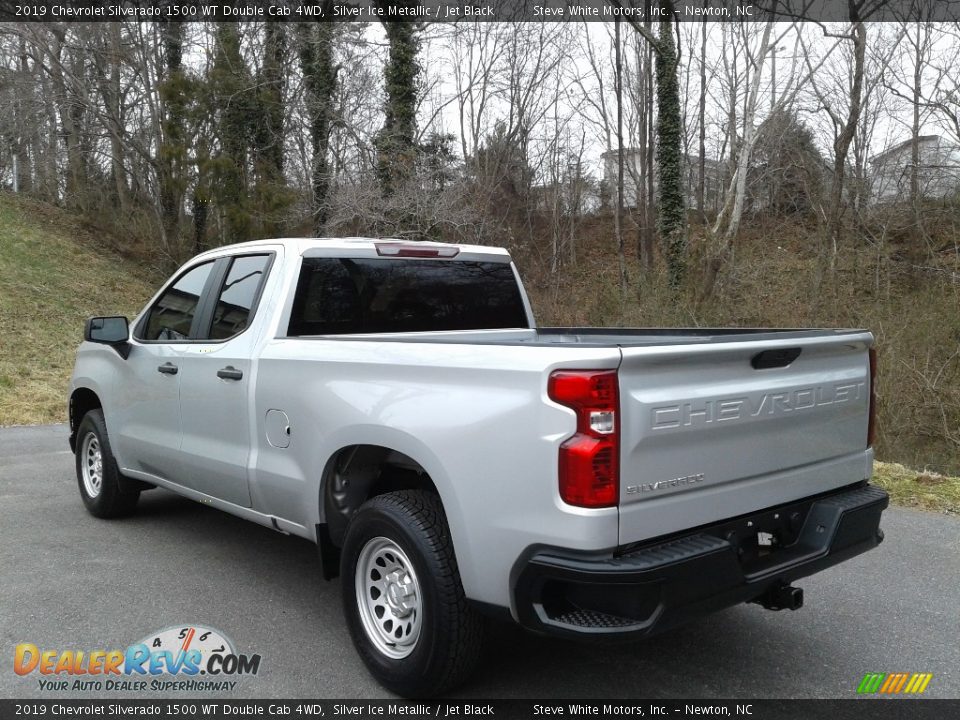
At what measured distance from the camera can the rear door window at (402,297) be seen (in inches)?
177

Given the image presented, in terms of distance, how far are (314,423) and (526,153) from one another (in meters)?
22.7

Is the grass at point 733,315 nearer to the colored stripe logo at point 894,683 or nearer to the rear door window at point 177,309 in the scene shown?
the colored stripe logo at point 894,683

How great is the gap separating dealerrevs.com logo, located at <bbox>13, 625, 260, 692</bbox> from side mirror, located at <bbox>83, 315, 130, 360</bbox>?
7.29ft

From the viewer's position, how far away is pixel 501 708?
10.8ft

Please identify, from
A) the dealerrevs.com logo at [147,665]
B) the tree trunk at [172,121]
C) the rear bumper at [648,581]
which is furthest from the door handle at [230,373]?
the tree trunk at [172,121]

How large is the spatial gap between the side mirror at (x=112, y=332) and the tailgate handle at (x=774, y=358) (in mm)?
4218

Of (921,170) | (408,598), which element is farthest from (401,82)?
(408,598)

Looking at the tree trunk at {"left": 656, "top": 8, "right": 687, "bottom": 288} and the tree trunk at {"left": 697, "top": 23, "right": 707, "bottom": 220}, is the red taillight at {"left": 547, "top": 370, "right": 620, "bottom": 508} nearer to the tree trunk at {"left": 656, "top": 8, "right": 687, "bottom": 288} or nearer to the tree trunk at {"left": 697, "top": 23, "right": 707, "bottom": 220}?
the tree trunk at {"left": 656, "top": 8, "right": 687, "bottom": 288}

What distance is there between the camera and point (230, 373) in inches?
175

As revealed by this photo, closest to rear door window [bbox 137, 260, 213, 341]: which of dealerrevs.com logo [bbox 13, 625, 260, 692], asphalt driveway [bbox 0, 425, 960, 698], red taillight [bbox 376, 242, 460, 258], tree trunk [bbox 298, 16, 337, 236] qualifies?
red taillight [bbox 376, 242, 460, 258]

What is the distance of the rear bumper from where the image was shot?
2699mm

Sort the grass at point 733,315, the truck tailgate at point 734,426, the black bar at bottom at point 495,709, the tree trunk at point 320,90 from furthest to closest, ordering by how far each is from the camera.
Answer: the tree trunk at point 320,90, the grass at point 733,315, the black bar at bottom at point 495,709, the truck tailgate at point 734,426

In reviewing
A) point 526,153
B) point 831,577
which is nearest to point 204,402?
point 831,577

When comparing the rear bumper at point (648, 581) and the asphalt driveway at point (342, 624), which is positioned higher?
the rear bumper at point (648, 581)
